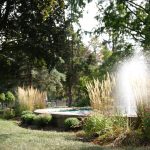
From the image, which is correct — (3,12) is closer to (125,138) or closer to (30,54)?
(30,54)

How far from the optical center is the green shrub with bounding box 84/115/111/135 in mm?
8879

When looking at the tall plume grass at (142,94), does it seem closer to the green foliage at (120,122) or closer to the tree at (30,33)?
the green foliage at (120,122)

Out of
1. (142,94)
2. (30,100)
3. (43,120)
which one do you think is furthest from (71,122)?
(30,100)

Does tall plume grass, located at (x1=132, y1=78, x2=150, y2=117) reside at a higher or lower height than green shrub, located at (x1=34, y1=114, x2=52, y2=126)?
higher

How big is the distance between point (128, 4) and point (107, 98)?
12492mm

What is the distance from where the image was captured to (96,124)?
905 cm

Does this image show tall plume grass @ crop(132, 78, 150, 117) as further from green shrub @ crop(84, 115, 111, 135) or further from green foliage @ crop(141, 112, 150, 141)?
green shrub @ crop(84, 115, 111, 135)

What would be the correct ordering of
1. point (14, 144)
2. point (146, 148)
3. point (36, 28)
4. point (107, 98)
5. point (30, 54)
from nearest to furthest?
point (146, 148) < point (14, 144) < point (107, 98) < point (36, 28) < point (30, 54)

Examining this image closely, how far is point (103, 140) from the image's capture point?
27.9 ft

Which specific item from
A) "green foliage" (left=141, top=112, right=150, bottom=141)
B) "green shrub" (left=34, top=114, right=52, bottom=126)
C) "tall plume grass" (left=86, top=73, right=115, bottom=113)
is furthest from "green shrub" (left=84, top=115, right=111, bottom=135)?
"green shrub" (left=34, top=114, right=52, bottom=126)

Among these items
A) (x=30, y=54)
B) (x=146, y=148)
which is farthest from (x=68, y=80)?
(x=146, y=148)

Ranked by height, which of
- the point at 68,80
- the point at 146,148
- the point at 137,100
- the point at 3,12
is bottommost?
the point at 146,148

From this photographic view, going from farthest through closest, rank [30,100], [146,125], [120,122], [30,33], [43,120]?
[30,33] → [30,100] → [43,120] → [120,122] → [146,125]

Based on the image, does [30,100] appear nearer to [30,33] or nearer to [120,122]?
[30,33]
